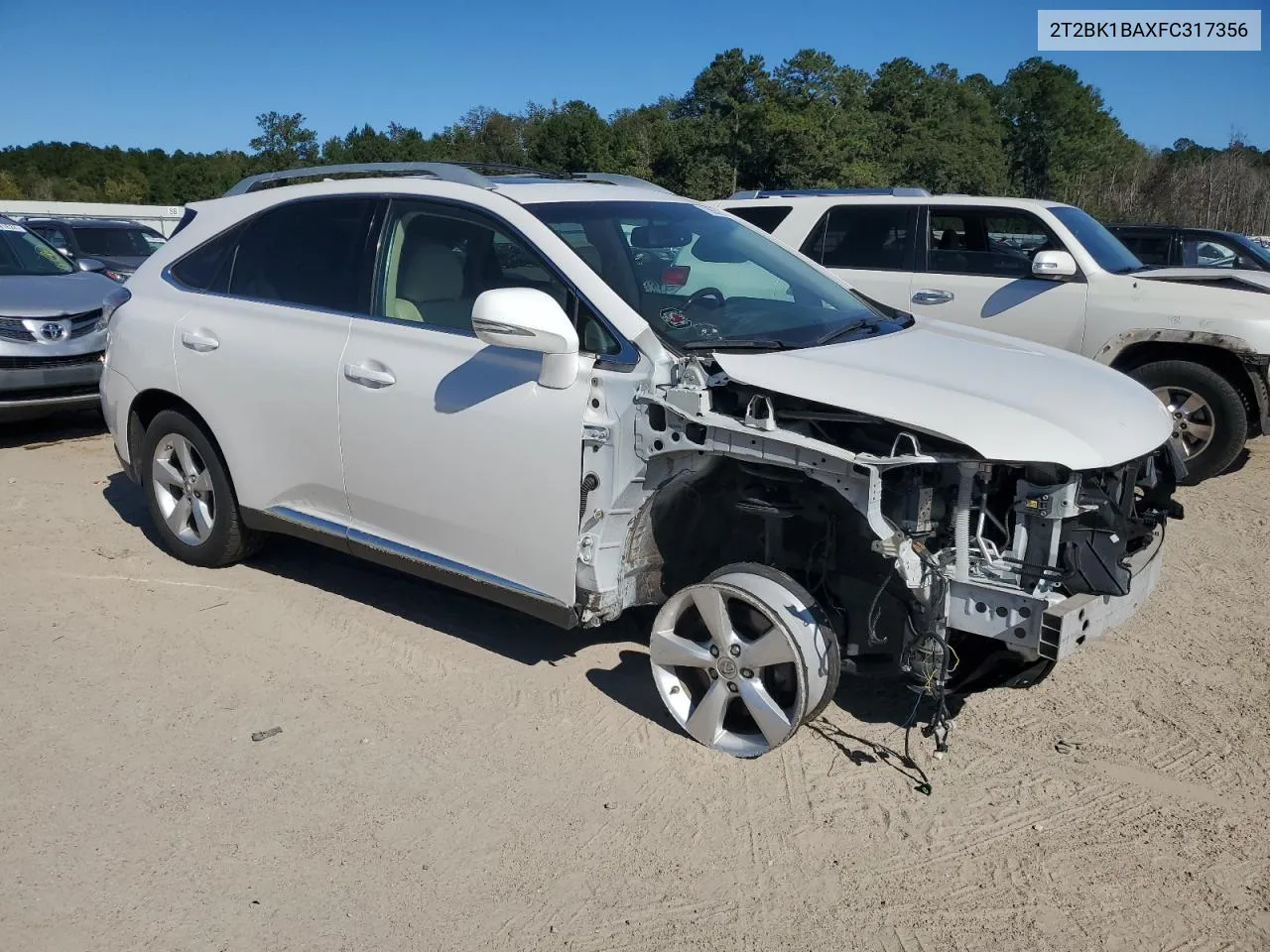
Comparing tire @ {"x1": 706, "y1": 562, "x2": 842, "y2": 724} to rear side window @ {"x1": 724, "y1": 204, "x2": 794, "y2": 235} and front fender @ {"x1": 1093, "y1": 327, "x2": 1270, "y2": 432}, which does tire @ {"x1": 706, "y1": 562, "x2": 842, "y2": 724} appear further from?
rear side window @ {"x1": 724, "y1": 204, "x2": 794, "y2": 235}

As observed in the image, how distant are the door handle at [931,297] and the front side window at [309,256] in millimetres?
5048

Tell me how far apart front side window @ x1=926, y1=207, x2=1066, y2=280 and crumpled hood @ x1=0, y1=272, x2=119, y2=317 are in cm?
690

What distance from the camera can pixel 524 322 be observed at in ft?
11.9

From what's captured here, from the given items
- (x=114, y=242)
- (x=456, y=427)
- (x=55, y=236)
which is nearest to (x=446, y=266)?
(x=456, y=427)

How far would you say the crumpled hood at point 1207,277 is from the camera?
7668 mm

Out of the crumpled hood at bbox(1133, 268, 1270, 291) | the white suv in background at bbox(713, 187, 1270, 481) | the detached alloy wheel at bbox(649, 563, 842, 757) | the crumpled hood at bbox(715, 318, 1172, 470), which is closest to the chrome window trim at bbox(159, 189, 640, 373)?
the crumpled hood at bbox(715, 318, 1172, 470)

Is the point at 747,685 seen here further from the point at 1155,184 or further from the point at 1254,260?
the point at 1155,184

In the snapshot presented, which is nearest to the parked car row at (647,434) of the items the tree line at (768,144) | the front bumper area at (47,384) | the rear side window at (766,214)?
the front bumper area at (47,384)

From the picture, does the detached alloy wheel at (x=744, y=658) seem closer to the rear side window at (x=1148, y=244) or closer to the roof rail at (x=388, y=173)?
the roof rail at (x=388, y=173)

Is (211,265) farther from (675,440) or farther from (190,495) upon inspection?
(675,440)

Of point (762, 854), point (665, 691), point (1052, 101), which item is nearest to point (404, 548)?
point (665, 691)

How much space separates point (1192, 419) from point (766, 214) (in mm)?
3739

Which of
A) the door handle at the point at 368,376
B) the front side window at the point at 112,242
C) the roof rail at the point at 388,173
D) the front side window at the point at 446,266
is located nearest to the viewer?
the front side window at the point at 446,266

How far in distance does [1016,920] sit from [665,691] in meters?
1.42
